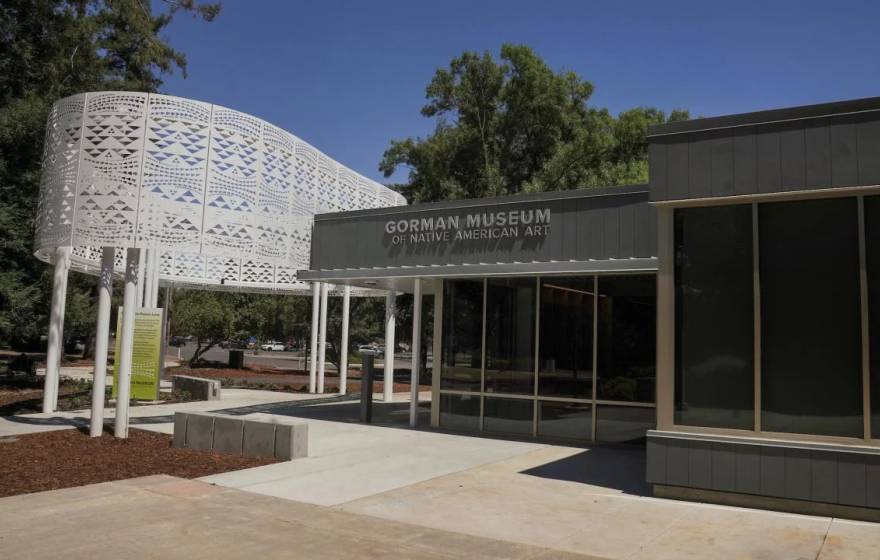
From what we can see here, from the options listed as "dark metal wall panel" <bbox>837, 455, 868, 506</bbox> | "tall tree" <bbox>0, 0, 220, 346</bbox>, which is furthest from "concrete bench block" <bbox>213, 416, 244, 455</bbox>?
"tall tree" <bbox>0, 0, 220, 346</bbox>

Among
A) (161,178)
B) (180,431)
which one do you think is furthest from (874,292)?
(161,178)

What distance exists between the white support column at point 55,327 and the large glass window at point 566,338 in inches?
395

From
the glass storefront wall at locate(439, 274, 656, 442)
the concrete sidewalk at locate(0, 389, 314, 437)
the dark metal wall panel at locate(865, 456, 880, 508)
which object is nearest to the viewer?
the dark metal wall panel at locate(865, 456, 880, 508)

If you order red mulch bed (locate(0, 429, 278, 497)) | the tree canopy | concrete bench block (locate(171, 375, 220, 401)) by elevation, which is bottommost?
red mulch bed (locate(0, 429, 278, 497))

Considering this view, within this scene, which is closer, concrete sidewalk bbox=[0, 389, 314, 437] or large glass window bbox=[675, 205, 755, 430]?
large glass window bbox=[675, 205, 755, 430]

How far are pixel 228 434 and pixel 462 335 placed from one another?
5107 mm

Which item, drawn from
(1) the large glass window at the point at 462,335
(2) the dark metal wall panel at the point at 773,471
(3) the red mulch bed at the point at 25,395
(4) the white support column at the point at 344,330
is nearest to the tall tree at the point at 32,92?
(3) the red mulch bed at the point at 25,395

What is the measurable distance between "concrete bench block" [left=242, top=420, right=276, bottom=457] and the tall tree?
12689mm

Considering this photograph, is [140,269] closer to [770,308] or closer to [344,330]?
[344,330]

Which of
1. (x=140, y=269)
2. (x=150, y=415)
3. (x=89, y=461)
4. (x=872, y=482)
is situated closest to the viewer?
(x=872, y=482)

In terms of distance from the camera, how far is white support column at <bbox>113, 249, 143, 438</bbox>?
39.6 feet

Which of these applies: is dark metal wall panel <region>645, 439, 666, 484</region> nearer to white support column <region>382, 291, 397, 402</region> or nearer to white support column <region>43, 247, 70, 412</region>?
white support column <region>43, 247, 70, 412</region>

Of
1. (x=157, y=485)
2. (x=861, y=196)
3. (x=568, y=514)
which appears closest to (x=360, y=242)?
(x=157, y=485)

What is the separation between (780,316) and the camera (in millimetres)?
7598
